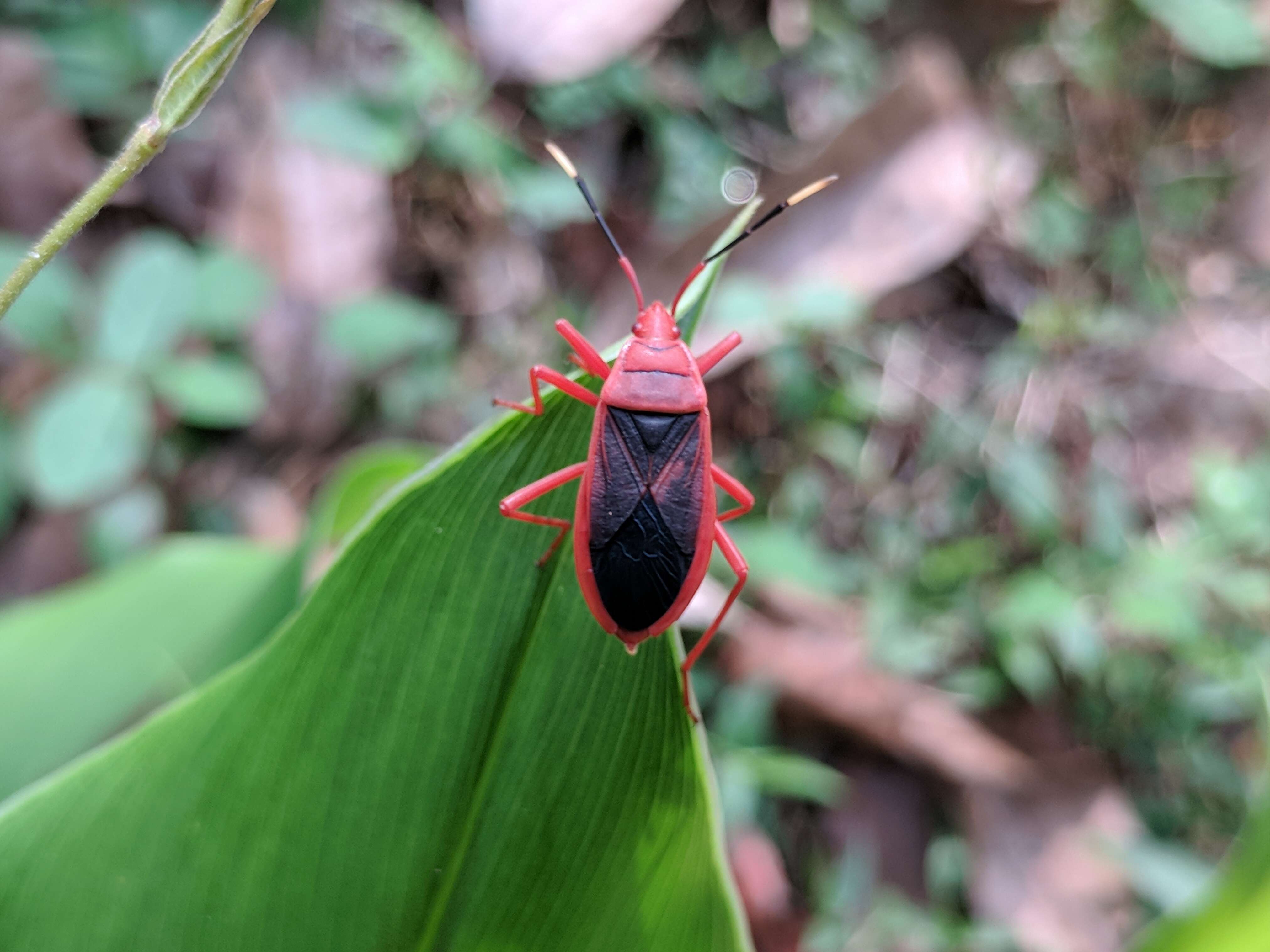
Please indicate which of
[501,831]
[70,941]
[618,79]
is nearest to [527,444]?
[501,831]

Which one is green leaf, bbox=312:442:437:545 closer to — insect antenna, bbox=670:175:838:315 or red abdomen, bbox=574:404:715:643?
red abdomen, bbox=574:404:715:643

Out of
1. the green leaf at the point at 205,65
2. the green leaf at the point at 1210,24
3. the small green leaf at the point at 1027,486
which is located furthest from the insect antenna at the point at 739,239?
the green leaf at the point at 1210,24

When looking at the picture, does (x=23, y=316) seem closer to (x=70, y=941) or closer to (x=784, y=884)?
(x=70, y=941)

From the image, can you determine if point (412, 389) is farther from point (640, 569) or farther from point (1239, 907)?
point (1239, 907)

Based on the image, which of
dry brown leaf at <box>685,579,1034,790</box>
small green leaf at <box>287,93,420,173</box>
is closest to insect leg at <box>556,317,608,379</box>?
small green leaf at <box>287,93,420,173</box>

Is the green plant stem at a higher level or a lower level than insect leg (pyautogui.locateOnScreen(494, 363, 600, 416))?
higher

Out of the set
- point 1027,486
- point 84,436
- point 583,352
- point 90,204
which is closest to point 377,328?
point 84,436
